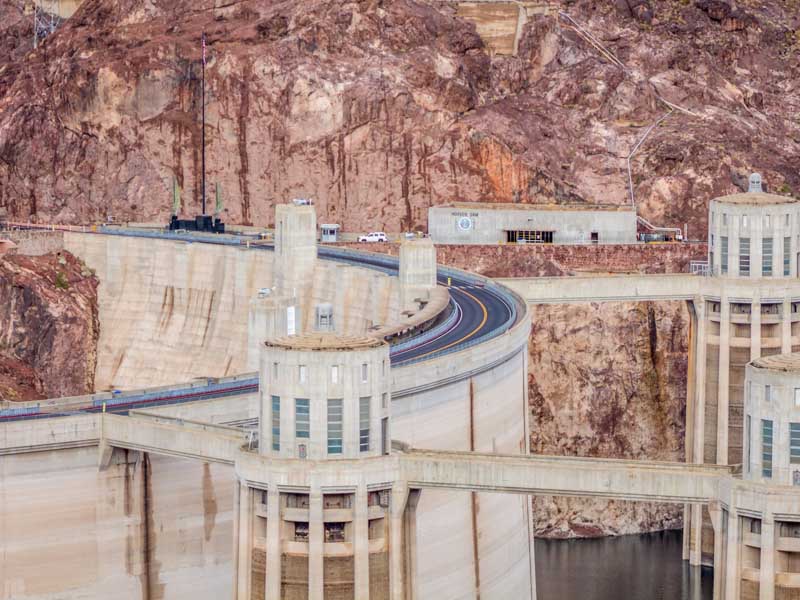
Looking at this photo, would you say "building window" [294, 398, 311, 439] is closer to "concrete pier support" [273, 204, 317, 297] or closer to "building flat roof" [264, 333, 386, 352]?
"building flat roof" [264, 333, 386, 352]

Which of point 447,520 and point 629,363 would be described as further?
point 629,363

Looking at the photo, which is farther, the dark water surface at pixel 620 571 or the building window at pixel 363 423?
the dark water surface at pixel 620 571

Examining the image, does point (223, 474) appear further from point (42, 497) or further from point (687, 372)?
point (687, 372)

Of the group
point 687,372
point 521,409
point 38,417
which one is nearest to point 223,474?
point 38,417

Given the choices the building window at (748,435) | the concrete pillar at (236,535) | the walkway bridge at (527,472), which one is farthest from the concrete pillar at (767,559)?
the concrete pillar at (236,535)

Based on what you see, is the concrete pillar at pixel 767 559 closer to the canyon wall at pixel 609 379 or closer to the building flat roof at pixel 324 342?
the building flat roof at pixel 324 342
